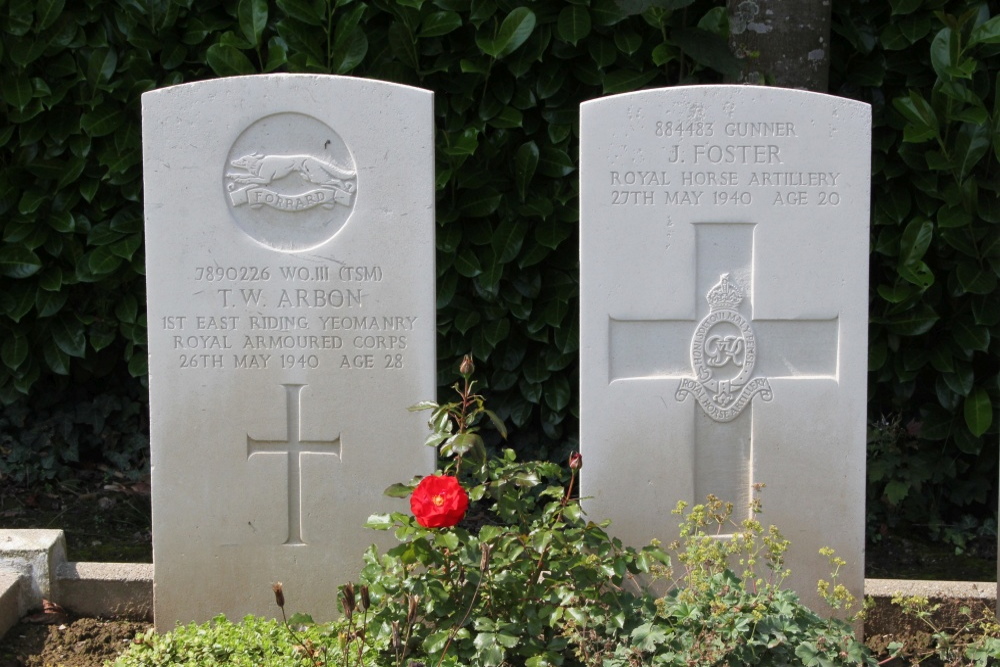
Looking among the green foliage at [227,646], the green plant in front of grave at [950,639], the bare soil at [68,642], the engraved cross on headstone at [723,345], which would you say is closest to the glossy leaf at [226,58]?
the engraved cross on headstone at [723,345]

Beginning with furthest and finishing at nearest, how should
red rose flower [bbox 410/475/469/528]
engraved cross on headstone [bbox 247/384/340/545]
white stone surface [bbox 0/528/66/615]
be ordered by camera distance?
white stone surface [bbox 0/528/66/615], engraved cross on headstone [bbox 247/384/340/545], red rose flower [bbox 410/475/469/528]

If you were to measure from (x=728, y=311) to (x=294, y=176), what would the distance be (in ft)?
4.23

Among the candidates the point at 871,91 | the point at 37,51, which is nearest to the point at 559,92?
the point at 871,91

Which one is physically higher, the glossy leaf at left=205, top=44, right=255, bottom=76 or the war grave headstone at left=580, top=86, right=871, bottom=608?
the glossy leaf at left=205, top=44, right=255, bottom=76

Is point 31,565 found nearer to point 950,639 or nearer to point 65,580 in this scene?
point 65,580

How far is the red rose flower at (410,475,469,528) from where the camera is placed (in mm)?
2641

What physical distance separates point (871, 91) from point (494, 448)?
6.69 feet

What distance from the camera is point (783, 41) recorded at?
4.12 m

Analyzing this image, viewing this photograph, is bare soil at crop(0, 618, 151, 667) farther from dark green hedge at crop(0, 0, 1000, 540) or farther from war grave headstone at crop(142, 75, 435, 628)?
dark green hedge at crop(0, 0, 1000, 540)

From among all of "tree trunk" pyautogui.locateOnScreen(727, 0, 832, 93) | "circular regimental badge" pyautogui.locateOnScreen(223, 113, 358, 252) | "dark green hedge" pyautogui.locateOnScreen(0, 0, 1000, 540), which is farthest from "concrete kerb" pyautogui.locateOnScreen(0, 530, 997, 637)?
"tree trunk" pyautogui.locateOnScreen(727, 0, 832, 93)

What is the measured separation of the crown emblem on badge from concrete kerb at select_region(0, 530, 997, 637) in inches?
37.2

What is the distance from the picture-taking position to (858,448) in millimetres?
3361

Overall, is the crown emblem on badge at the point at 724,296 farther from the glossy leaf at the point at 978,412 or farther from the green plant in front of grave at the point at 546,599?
the glossy leaf at the point at 978,412

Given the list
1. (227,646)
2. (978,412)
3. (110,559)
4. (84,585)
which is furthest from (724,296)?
(110,559)
